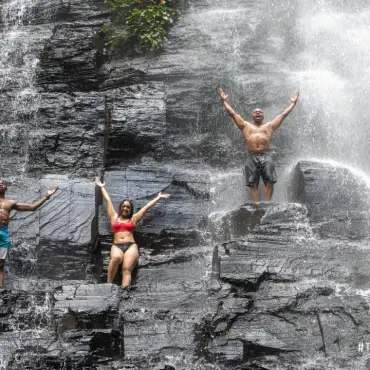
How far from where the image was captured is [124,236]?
1117cm

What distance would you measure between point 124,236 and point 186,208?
1.99 meters

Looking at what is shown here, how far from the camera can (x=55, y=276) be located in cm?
1202

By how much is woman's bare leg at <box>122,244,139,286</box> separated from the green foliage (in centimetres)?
741

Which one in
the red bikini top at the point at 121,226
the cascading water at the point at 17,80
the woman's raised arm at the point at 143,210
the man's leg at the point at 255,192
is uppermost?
the cascading water at the point at 17,80

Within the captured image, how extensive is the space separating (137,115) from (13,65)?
4455 mm

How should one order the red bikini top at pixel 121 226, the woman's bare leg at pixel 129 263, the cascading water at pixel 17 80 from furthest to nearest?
1. the cascading water at pixel 17 80
2. the red bikini top at pixel 121 226
3. the woman's bare leg at pixel 129 263

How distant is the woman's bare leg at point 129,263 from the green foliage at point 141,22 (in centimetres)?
741

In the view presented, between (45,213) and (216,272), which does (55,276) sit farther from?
(216,272)

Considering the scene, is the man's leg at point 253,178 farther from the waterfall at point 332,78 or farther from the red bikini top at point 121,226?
the red bikini top at point 121,226

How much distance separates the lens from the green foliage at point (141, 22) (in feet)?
55.7

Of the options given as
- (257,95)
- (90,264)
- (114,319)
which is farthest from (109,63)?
(114,319)

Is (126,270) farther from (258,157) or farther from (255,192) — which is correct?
(258,157)

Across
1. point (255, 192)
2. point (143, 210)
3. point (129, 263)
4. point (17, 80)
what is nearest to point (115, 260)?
point (129, 263)

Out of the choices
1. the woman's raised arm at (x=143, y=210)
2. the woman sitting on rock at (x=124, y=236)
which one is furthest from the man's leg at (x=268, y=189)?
the woman's raised arm at (x=143, y=210)
